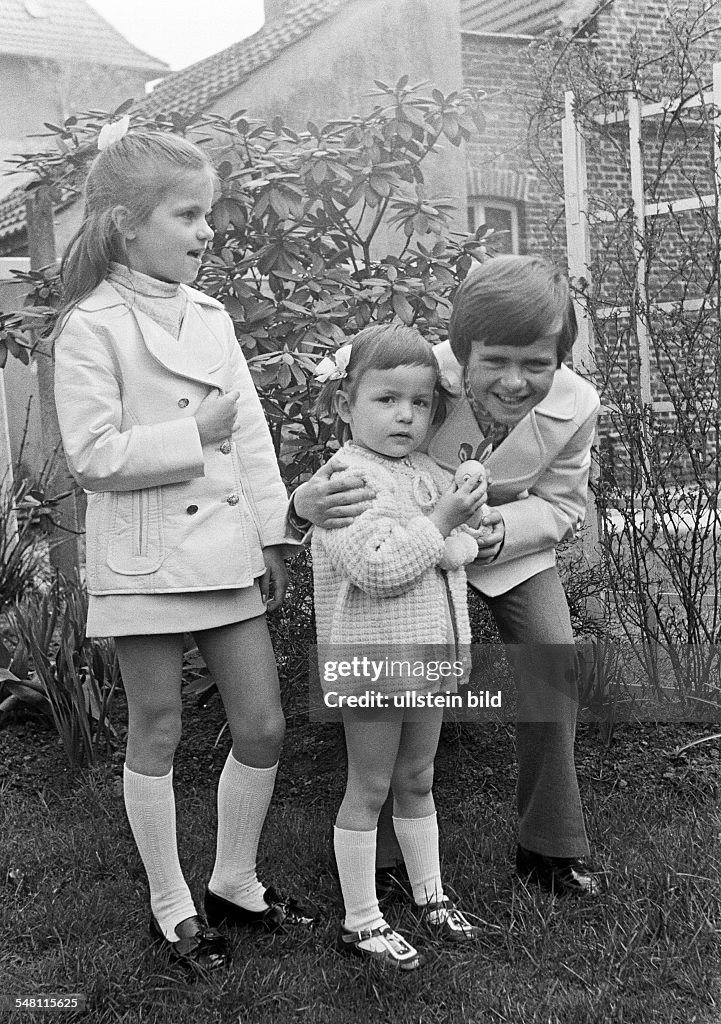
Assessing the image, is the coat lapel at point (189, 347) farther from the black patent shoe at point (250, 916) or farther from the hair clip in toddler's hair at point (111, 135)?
the black patent shoe at point (250, 916)

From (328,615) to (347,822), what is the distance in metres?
0.45

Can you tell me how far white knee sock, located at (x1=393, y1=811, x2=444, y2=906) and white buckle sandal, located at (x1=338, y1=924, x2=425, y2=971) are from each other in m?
0.12

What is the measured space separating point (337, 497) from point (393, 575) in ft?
0.67

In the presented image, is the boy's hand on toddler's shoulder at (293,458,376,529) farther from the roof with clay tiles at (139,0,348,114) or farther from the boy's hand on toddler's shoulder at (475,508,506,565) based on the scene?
the roof with clay tiles at (139,0,348,114)

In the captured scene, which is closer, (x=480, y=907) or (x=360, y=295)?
(x=480, y=907)

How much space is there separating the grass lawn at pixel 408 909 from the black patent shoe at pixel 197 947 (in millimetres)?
30

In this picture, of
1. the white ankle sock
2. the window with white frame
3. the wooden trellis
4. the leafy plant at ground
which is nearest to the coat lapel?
the white ankle sock

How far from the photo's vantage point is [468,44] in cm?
867

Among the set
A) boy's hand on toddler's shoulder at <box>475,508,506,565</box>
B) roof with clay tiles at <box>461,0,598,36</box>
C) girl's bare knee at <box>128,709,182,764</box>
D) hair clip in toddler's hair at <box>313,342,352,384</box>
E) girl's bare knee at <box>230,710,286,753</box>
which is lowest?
girl's bare knee at <box>230,710,286,753</box>

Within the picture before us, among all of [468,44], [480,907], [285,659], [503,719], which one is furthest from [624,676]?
[468,44]

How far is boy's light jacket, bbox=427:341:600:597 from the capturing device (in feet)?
7.89

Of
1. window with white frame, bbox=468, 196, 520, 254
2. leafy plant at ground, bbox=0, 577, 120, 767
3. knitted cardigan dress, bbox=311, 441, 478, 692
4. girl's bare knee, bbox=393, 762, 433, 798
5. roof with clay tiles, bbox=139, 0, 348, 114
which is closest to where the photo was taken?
knitted cardigan dress, bbox=311, 441, 478, 692

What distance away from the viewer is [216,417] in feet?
7.45

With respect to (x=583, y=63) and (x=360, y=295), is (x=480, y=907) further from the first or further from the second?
(x=583, y=63)
